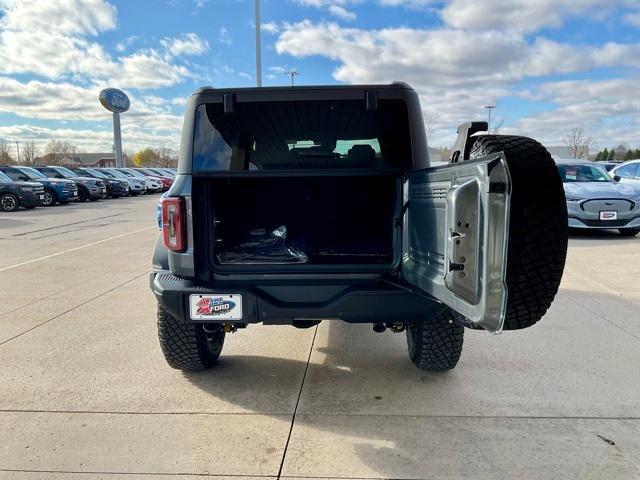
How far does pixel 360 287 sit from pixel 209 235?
100cm

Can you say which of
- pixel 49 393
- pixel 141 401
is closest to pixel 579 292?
pixel 141 401

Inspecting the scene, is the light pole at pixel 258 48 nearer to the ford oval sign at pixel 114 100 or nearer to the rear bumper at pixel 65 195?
the rear bumper at pixel 65 195

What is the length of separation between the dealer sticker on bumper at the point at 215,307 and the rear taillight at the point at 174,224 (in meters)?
0.33

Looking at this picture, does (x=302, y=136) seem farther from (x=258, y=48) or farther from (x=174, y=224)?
(x=258, y=48)

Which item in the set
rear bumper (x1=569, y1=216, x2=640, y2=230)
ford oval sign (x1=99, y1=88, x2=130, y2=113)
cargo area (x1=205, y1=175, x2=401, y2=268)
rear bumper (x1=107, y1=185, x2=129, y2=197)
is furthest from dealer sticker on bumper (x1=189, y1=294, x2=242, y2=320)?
ford oval sign (x1=99, y1=88, x2=130, y2=113)

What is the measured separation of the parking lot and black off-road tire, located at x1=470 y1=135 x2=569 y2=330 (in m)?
0.94

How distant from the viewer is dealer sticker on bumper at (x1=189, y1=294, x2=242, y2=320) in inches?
112

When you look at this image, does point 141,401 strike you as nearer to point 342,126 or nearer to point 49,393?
point 49,393

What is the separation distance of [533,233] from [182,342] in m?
2.40

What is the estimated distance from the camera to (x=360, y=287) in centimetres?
285

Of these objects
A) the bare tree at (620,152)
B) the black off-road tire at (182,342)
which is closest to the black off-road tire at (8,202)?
the black off-road tire at (182,342)

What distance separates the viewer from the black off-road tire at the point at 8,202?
1669 centimetres

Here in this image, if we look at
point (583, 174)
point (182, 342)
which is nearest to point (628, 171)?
point (583, 174)

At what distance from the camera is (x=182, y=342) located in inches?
131
